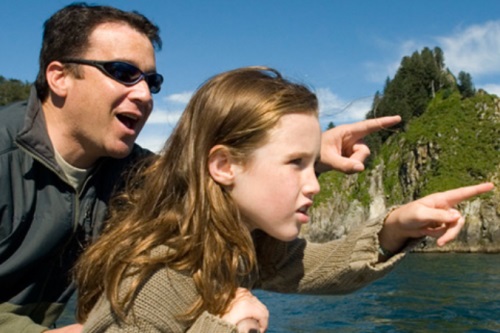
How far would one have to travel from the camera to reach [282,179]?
7.09ft

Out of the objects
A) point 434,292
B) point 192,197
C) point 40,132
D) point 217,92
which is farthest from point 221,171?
point 434,292

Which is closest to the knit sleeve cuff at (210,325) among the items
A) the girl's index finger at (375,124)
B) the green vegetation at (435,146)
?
the girl's index finger at (375,124)

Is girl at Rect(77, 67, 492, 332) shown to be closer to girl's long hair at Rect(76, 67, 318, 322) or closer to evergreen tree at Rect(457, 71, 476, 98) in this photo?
girl's long hair at Rect(76, 67, 318, 322)

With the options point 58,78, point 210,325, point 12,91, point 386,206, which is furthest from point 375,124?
point 386,206

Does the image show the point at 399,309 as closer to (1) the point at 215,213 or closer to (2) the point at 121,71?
(2) the point at 121,71

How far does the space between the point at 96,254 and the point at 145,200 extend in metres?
0.29

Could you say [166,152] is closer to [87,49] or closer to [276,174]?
[276,174]

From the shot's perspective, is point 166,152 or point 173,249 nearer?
point 173,249

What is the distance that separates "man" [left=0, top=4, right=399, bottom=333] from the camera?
2.84m

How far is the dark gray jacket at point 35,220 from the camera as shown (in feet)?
9.24

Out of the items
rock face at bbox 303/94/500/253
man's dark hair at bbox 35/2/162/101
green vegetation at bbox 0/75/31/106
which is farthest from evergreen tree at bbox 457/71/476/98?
man's dark hair at bbox 35/2/162/101

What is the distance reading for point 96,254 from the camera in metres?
2.26

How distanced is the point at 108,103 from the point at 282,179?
4.37ft

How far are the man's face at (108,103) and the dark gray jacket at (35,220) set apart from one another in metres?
0.17
